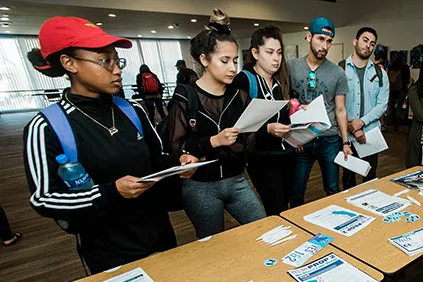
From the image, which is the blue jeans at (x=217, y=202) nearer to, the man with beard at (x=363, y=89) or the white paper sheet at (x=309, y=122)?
the white paper sheet at (x=309, y=122)

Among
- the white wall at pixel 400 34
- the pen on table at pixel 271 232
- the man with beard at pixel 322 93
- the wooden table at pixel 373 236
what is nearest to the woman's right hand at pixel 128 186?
the pen on table at pixel 271 232

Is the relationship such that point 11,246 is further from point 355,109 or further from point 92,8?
point 92,8

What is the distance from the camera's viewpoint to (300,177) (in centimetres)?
195

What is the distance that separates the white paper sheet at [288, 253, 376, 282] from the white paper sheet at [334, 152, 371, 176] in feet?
2.39

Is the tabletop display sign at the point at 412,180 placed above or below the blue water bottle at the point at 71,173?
below

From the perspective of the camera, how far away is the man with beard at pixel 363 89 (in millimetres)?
2129

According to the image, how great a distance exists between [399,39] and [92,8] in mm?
7288

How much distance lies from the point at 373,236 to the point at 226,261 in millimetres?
559

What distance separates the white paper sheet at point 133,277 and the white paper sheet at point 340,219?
0.68 m

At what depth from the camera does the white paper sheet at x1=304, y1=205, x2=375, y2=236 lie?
1068mm

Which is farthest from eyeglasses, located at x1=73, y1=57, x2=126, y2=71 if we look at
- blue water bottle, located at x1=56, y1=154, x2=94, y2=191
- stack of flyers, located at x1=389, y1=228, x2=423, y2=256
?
stack of flyers, located at x1=389, y1=228, x2=423, y2=256

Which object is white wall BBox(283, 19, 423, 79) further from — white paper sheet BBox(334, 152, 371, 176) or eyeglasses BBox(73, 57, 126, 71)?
eyeglasses BBox(73, 57, 126, 71)

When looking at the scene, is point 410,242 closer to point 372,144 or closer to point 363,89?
point 372,144

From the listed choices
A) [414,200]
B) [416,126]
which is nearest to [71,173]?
[414,200]
